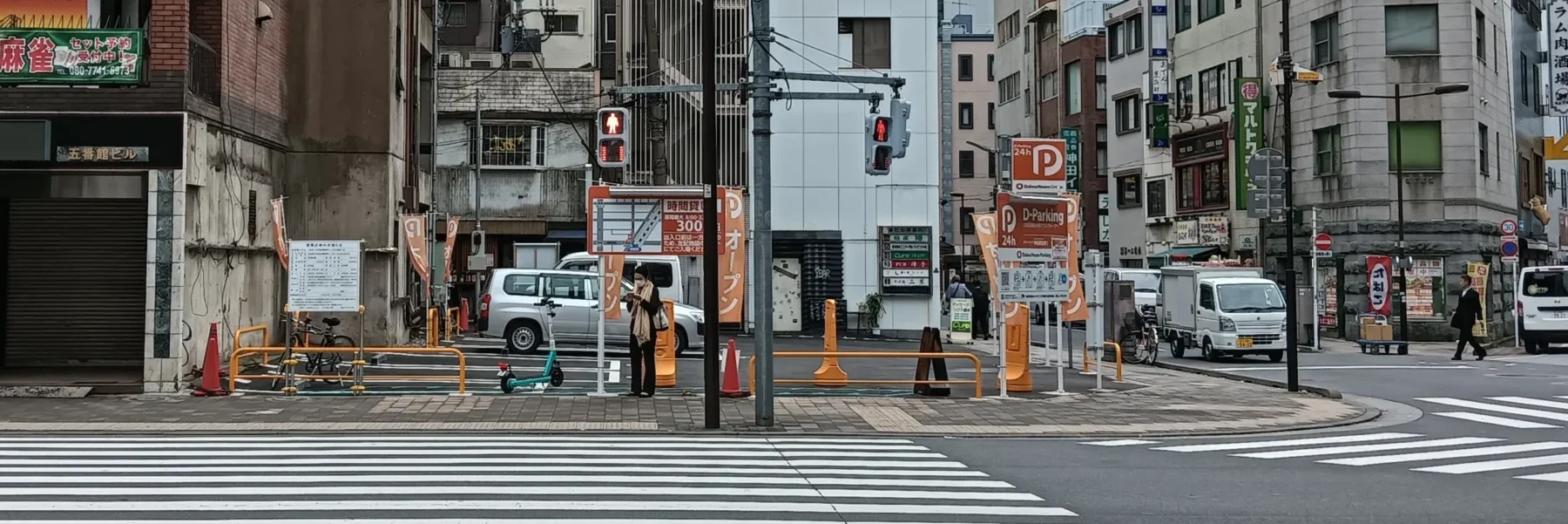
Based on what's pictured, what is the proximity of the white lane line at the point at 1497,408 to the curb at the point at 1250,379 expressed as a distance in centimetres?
130

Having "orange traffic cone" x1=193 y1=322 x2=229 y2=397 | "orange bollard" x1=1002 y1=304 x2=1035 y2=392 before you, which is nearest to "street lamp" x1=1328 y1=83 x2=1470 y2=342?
"orange bollard" x1=1002 y1=304 x2=1035 y2=392

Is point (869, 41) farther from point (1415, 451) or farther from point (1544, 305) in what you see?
point (1415, 451)

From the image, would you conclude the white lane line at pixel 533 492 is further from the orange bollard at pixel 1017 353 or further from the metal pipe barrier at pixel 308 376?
the orange bollard at pixel 1017 353

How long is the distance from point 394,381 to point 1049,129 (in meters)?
47.3

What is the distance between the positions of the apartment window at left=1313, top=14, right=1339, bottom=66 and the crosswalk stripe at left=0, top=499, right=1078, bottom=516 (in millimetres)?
33202

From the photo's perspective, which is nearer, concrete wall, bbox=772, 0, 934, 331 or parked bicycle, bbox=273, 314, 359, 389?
parked bicycle, bbox=273, 314, 359, 389

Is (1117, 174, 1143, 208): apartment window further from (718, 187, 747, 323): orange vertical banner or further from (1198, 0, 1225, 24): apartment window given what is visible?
(718, 187, 747, 323): orange vertical banner

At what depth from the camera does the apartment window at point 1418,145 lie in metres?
37.0

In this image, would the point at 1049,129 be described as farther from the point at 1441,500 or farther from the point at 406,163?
the point at 1441,500

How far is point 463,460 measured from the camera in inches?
451

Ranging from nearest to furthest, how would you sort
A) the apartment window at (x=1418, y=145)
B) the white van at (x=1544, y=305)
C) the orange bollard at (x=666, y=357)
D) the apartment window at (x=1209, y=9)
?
the orange bollard at (x=666, y=357) < the white van at (x=1544, y=305) < the apartment window at (x=1418, y=145) < the apartment window at (x=1209, y=9)

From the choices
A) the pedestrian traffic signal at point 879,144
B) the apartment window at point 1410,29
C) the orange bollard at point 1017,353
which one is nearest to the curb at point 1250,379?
the orange bollard at point 1017,353

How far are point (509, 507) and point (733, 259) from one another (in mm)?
11936

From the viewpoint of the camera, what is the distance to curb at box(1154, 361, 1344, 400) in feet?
65.1
